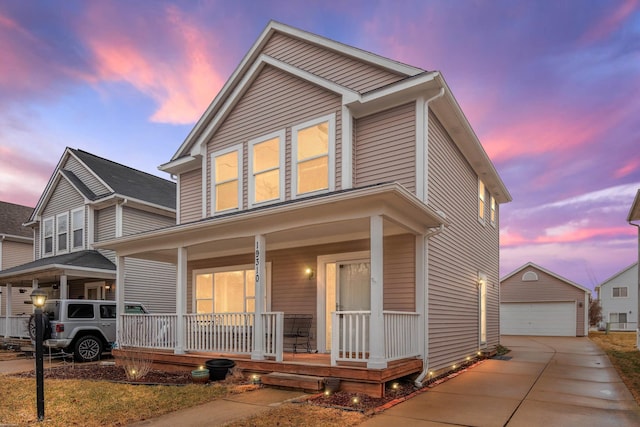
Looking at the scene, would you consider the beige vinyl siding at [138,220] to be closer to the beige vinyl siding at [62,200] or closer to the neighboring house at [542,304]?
the beige vinyl siding at [62,200]

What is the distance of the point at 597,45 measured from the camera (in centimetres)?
1276

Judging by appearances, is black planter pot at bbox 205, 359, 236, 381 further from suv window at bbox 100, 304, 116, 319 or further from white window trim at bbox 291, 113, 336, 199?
suv window at bbox 100, 304, 116, 319

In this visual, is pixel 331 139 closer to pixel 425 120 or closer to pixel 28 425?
pixel 425 120

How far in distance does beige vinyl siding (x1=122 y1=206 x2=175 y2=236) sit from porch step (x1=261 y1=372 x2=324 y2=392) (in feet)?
37.7

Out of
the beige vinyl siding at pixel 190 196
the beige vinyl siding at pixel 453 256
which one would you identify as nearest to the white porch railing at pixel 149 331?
the beige vinyl siding at pixel 190 196

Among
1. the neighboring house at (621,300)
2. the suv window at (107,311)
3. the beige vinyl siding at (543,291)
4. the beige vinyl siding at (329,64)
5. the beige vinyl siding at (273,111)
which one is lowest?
the neighboring house at (621,300)

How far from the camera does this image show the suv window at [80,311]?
1212 cm

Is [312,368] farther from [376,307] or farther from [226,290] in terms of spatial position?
[226,290]

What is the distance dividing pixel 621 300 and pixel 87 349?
47.0m

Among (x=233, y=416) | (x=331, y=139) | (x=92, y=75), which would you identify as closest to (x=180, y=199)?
(x=92, y=75)

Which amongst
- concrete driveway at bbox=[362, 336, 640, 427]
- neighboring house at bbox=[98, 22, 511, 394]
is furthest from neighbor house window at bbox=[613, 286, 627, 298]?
concrete driveway at bbox=[362, 336, 640, 427]

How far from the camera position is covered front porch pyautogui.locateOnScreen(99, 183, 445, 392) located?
7.13 metres

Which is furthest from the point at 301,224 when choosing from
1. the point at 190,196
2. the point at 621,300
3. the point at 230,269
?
the point at 621,300

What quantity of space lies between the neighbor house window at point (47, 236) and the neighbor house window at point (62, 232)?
1.91 feet
